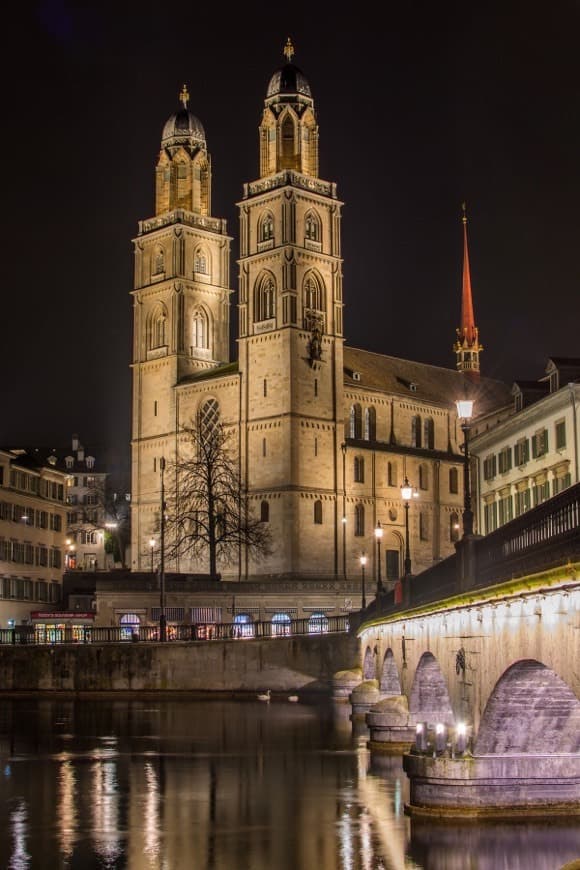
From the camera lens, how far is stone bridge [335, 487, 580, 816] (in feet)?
65.8

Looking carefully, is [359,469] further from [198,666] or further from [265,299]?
[198,666]

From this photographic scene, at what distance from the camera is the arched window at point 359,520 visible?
102 m

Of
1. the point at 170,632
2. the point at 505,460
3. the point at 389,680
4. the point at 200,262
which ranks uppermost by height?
the point at 200,262

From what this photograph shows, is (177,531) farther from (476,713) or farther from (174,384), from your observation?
(476,713)

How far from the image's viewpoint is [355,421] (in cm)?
10656

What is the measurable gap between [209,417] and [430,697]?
6784cm

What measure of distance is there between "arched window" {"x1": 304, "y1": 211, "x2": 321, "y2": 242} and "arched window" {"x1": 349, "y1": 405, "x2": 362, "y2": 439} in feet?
41.3

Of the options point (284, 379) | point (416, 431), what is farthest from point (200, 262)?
point (416, 431)

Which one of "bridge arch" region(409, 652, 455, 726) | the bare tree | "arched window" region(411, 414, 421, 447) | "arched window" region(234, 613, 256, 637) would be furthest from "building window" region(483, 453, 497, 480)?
"arched window" region(411, 414, 421, 447)

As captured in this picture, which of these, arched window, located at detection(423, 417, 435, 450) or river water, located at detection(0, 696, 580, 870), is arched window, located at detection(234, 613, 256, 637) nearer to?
river water, located at detection(0, 696, 580, 870)

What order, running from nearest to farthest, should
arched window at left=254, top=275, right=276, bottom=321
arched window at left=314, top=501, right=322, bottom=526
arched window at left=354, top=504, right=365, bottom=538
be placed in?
arched window at left=314, top=501, right=322, bottom=526, arched window at left=254, top=275, right=276, bottom=321, arched window at left=354, top=504, right=365, bottom=538

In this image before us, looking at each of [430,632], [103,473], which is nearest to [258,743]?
[430,632]

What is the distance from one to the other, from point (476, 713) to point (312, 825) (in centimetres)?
479

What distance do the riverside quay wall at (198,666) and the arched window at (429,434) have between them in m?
48.2
